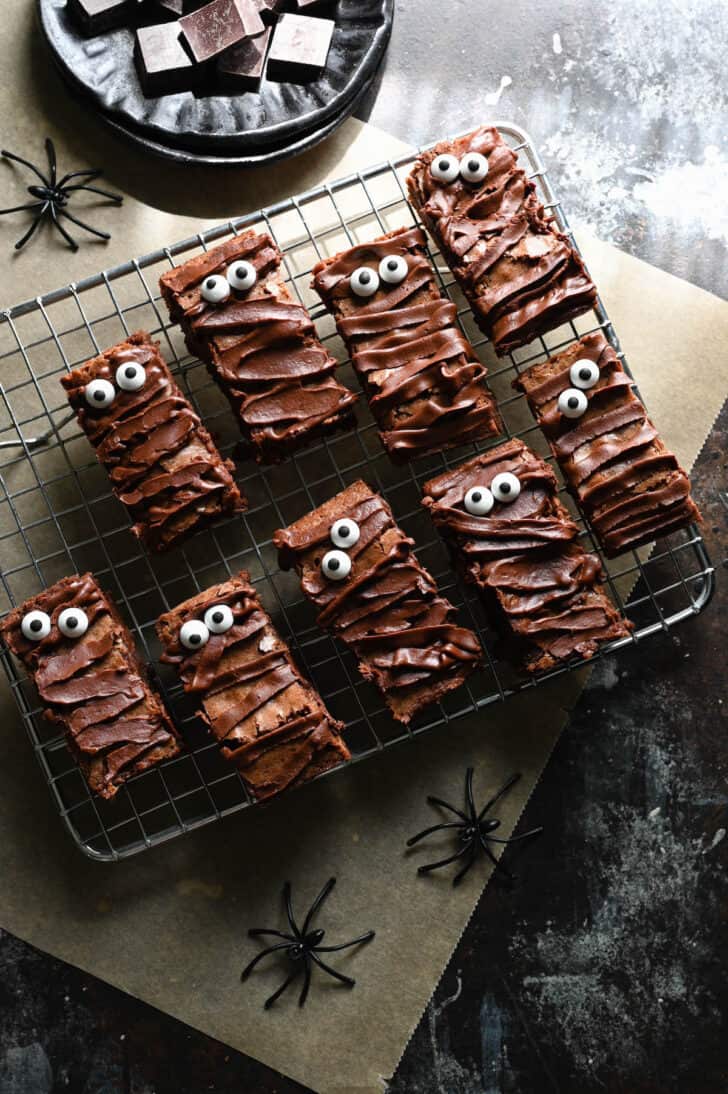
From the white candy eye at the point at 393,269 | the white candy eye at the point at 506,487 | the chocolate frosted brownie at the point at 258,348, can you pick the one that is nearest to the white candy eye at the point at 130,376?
the chocolate frosted brownie at the point at 258,348

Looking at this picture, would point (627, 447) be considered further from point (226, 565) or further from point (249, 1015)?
point (249, 1015)

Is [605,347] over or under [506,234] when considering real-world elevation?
under

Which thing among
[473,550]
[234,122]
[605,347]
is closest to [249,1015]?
[473,550]

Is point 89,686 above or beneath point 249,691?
above

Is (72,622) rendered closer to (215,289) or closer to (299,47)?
(215,289)

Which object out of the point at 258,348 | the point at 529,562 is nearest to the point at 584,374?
the point at 529,562

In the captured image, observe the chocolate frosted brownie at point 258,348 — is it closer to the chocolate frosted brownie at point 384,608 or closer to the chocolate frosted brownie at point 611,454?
the chocolate frosted brownie at point 384,608
